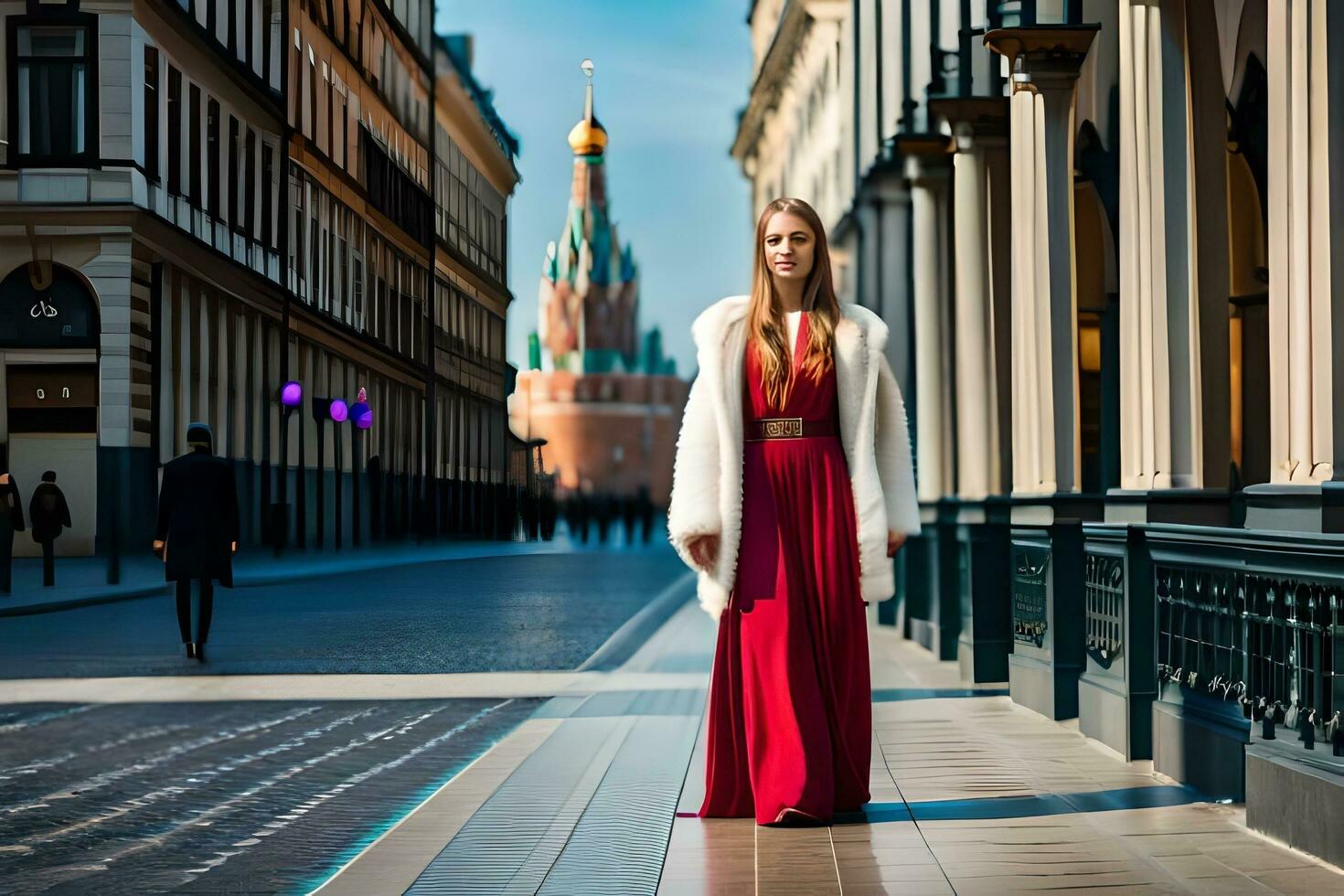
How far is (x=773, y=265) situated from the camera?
21.6 ft

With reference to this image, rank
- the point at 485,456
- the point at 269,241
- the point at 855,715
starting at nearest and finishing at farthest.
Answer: the point at 855,715, the point at 269,241, the point at 485,456

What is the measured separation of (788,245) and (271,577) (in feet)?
74.5

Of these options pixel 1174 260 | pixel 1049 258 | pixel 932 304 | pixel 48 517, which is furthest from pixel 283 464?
pixel 1174 260

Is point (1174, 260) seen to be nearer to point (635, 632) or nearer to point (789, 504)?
point (789, 504)

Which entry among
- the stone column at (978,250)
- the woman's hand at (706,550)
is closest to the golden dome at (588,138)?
the stone column at (978,250)

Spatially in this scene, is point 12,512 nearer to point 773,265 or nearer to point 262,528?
point 262,528

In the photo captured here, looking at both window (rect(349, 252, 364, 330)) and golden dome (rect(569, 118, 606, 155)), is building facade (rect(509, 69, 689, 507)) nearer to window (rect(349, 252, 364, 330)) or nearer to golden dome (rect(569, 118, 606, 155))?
golden dome (rect(569, 118, 606, 155))

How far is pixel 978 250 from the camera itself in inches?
537

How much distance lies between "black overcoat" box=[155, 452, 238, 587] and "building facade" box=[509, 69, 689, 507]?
82.1m

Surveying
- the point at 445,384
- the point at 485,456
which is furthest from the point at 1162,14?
the point at 445,384

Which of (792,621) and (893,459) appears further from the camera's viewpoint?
(893,459)

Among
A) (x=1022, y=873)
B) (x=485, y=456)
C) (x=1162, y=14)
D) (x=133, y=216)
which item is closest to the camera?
(x=1022, y=873)

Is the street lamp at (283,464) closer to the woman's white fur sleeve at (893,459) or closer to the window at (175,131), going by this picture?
the window at (175,131)

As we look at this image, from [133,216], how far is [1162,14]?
25.4 meters
